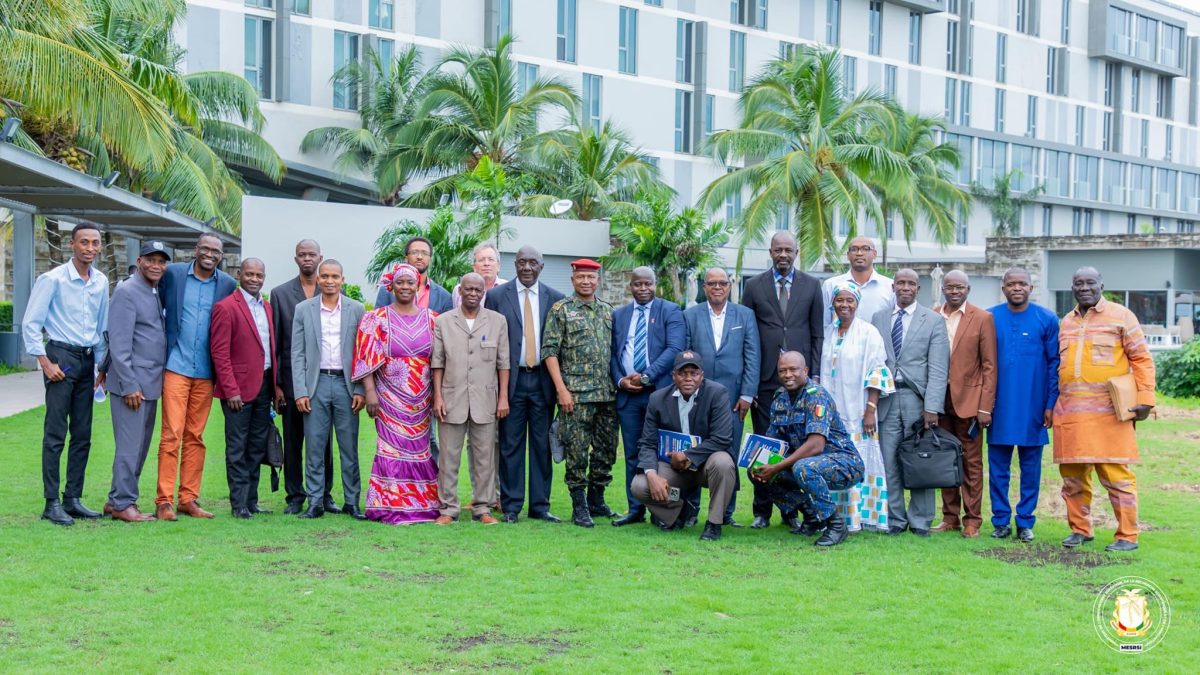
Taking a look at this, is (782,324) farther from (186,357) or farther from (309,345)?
(186,357)

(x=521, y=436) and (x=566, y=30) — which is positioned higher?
(x=566, y=30)

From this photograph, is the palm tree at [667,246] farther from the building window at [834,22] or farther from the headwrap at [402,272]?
the building window at [834,22]

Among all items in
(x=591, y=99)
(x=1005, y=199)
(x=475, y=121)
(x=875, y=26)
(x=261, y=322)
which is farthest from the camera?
(x=1005, y=199)

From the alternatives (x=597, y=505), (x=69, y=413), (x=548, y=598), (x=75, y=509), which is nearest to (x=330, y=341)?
(x=69, y=413)

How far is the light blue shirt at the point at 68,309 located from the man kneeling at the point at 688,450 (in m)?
3.87

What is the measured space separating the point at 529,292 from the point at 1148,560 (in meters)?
4.55

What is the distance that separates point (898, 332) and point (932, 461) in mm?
973

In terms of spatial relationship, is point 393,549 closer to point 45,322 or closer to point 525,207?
point 45,322

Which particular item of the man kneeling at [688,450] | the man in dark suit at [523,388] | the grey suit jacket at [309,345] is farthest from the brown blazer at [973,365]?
the grey suit jacket at [309,345]

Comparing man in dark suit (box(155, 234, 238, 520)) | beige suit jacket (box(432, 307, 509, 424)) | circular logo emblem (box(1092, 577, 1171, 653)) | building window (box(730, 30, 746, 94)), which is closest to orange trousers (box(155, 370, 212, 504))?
man in dark suit (box(155, 234, 238, 520))

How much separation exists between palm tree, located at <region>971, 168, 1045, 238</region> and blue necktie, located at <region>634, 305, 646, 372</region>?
44.7 meters

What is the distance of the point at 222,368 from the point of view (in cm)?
814

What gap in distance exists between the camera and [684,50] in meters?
40.9

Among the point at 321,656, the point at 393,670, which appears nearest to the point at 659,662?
the point at 393,670
